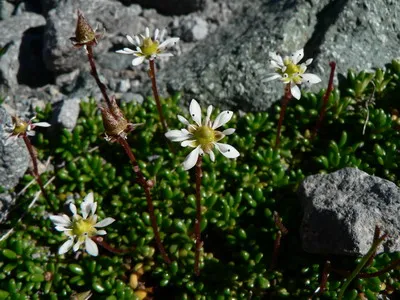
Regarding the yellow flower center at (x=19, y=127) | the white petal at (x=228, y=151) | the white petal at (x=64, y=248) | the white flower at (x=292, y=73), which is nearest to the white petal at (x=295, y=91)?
the white flower at (x=292, y=73)

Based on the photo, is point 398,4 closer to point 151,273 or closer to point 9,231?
point 151,273

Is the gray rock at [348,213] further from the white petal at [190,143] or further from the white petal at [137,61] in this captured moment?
the white petal at [137,61]

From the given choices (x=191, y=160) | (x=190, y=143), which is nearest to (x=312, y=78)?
(x=190, y=143)

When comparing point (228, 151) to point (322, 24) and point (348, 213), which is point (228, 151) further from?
point (322, 24)

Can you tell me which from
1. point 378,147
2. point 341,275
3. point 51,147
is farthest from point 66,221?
point 378,147

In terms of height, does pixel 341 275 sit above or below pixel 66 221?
below
